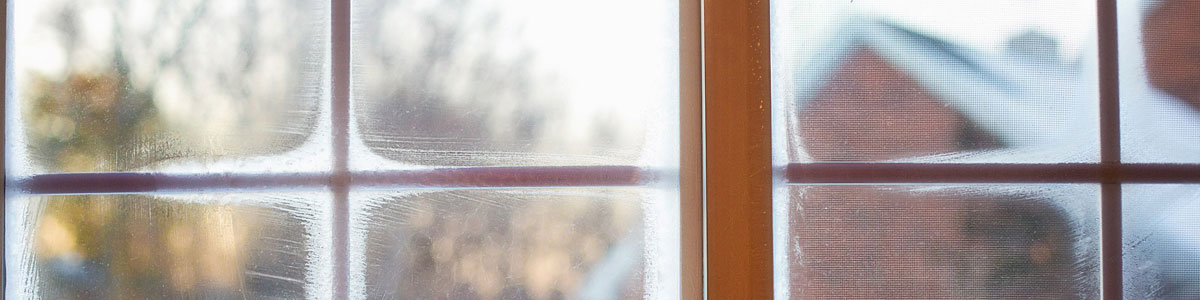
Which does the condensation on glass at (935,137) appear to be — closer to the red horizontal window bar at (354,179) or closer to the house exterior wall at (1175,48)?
the house exterior wall at (1175,48)

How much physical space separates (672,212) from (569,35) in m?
0.33

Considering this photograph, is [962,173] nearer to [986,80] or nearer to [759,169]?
[986,80]

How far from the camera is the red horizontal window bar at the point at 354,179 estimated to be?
1.24 meters

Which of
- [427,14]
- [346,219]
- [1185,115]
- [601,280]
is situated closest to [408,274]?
[346,219]

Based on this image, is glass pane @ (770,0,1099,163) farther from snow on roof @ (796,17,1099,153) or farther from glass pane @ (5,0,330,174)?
glass pane @ (5,0,330,174)

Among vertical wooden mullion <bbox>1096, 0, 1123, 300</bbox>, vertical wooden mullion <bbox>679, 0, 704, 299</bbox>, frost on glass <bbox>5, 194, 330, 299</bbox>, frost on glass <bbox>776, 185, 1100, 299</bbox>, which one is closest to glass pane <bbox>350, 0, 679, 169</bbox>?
vertical wooden mullion <bbox>679, 0, 704, 299</bbox>

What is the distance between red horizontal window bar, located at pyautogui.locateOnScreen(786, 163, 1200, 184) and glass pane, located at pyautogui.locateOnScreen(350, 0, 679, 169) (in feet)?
0.77

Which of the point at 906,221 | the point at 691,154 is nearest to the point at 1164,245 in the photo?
the point at 906,221

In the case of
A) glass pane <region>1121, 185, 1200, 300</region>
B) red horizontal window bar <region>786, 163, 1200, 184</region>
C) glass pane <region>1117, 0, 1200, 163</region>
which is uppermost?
glass pane <region>1117, 0, 1200, 163</region>

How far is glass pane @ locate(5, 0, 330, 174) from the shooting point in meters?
1.28

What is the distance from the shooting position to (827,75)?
1.23 m

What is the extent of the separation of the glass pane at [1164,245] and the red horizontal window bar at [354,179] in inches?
29.9

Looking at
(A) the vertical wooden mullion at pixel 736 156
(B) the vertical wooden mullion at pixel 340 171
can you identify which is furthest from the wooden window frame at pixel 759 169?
(B) the vertical wooden mullion at pixel 340 171

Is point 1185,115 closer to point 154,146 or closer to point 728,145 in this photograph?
point 728,145
